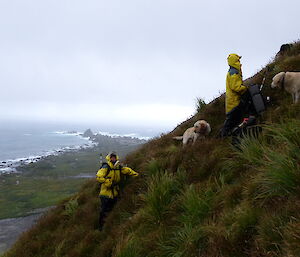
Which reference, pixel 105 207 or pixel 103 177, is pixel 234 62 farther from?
pixel 105 207

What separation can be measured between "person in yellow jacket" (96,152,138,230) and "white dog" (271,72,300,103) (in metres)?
5.08

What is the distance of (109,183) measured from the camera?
8156mm

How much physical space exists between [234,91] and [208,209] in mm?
3997

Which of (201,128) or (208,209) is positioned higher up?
(201,128)

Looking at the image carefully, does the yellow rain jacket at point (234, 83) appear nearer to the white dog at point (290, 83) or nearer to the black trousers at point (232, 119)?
the black trousers at point (232, 119)

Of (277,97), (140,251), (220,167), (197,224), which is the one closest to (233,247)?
(197,224)

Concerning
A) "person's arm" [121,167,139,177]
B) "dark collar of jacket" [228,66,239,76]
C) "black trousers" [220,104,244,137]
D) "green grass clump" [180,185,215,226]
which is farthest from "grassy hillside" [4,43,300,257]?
"dark collar of jacket" [228,66,239,76]

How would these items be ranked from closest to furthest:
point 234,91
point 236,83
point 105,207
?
point 236,83 < point 234,91 < point 105,207

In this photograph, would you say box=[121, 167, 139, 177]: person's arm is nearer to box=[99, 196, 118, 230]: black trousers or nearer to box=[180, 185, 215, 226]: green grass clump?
box=[99, 196, 118, 230]: black trousers

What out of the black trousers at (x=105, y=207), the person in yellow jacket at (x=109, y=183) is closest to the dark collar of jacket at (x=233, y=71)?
the person in yellow jacket at (x=109, y=183)

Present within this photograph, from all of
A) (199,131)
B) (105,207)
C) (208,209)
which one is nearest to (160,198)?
(208,209)

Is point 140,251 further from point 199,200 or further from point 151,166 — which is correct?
point 151,166

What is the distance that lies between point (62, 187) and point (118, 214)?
63698mm

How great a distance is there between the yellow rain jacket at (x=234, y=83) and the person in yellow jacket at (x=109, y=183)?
381cm
